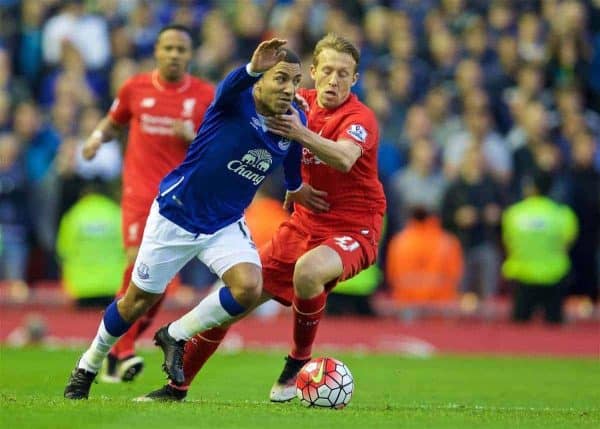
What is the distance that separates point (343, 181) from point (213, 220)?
120cm

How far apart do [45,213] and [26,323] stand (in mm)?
2436

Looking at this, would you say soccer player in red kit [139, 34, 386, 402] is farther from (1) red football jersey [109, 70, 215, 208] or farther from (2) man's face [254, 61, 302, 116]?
(1) red football jersey [109, 70, 215, 208]

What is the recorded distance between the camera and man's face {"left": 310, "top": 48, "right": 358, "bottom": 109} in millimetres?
10664

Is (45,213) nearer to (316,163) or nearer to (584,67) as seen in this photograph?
(584,67)

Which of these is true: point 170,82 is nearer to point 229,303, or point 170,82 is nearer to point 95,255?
point 229,303

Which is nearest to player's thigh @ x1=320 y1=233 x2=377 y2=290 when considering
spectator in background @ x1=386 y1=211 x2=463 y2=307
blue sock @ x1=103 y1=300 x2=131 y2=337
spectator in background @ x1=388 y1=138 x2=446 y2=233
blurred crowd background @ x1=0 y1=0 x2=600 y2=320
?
blue sock @ x1=103 y1=300 x2=131 y2=337

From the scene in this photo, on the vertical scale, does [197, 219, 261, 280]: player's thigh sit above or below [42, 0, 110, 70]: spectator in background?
above

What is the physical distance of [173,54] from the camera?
1290 cm

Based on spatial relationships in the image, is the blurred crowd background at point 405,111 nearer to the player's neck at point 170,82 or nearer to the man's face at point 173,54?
the player's neck at point 170,82

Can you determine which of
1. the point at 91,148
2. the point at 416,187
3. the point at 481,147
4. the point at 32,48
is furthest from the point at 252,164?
the point at 32,48

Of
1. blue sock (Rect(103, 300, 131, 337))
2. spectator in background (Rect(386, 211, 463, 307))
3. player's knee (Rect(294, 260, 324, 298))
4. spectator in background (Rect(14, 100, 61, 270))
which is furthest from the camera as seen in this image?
spectator in background (Rect(14, 100, 61, 270))

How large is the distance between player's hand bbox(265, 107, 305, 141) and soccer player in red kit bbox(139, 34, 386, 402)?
664 mm

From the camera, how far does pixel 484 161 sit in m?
19.8

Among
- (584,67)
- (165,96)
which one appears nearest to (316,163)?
(165,96)
